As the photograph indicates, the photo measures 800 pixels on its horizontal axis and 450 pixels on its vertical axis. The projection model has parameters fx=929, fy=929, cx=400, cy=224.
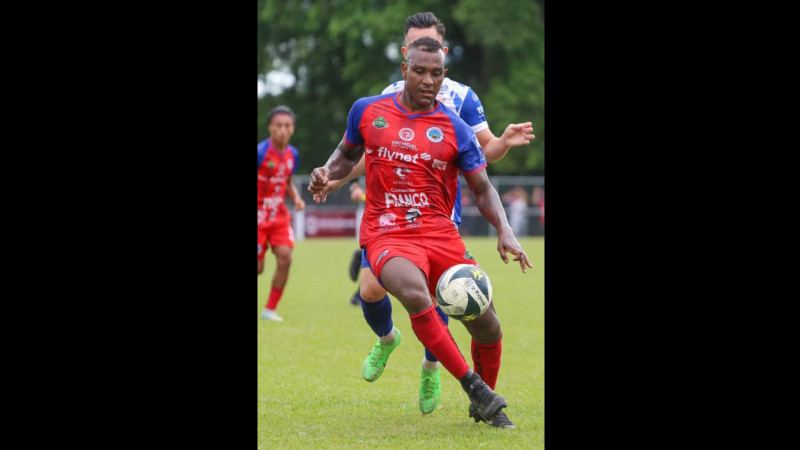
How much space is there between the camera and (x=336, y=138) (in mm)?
44250

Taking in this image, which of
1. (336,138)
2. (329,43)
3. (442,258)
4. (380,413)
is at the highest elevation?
(329,43)

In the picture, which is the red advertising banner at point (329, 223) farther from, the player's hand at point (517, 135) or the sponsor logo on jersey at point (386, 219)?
the sponsor logo on jersey at point (386, 219)

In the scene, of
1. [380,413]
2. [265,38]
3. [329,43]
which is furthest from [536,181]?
[380,413]

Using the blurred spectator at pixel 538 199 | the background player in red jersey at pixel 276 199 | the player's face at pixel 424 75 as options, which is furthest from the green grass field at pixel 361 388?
the blurred spectator at pixel 538 199

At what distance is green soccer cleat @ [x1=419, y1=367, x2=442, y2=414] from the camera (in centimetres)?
640

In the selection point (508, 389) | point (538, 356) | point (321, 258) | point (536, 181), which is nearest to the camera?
point (508, 389)

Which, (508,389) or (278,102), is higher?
(278,102)

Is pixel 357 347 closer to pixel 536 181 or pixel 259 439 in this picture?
pixel 259 439

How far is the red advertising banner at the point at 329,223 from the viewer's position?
121ft

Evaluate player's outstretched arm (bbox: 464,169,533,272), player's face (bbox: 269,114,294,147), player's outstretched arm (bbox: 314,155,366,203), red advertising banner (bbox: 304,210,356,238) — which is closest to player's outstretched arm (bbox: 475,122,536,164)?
Result: player's outstretched arm (bbox: 464,169,533,272)

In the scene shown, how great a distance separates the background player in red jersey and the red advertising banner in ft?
81.3

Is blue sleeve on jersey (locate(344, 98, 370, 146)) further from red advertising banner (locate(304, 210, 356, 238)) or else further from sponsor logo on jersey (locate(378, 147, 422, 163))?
red advertising banner (locate(304, 210, 356, 238))

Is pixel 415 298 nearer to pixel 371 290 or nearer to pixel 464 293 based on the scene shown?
pixel 464 293
